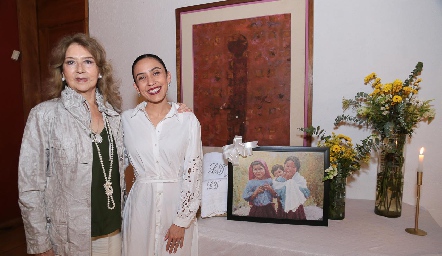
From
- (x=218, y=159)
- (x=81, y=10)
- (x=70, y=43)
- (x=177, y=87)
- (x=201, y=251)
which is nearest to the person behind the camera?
(x=70, y=43)

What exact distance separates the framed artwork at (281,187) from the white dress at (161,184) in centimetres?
34

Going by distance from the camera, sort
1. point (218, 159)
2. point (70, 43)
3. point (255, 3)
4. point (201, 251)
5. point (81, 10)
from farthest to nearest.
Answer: point (81, 10)
point (255, 3)
point (218, 159)
point (201, 251)
point (70, 43)

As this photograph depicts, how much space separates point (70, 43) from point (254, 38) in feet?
3.62

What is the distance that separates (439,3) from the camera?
1.64 metres

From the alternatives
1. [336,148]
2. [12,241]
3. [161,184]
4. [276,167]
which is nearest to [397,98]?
[336,148]

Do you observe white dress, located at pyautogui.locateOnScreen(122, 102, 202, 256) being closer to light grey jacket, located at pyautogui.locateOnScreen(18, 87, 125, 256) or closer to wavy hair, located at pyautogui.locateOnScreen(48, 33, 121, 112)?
light grey jacket, located at pyautogui.locateOnScreen(18, 87, 125, 256)

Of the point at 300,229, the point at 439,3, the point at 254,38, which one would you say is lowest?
the point at 300,229

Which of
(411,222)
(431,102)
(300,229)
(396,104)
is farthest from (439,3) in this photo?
(300,229)

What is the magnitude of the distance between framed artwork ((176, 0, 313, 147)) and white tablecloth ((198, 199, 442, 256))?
0.58 metres

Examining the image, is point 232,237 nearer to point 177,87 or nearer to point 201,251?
point 201,251

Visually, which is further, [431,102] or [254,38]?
[254,38]

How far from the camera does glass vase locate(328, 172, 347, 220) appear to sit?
1541mm

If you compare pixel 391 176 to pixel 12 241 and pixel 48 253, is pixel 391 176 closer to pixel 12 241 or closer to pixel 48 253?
pixel 48 253

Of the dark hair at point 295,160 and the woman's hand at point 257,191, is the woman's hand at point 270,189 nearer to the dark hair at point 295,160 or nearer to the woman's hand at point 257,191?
the woman's hand at point 257,191
